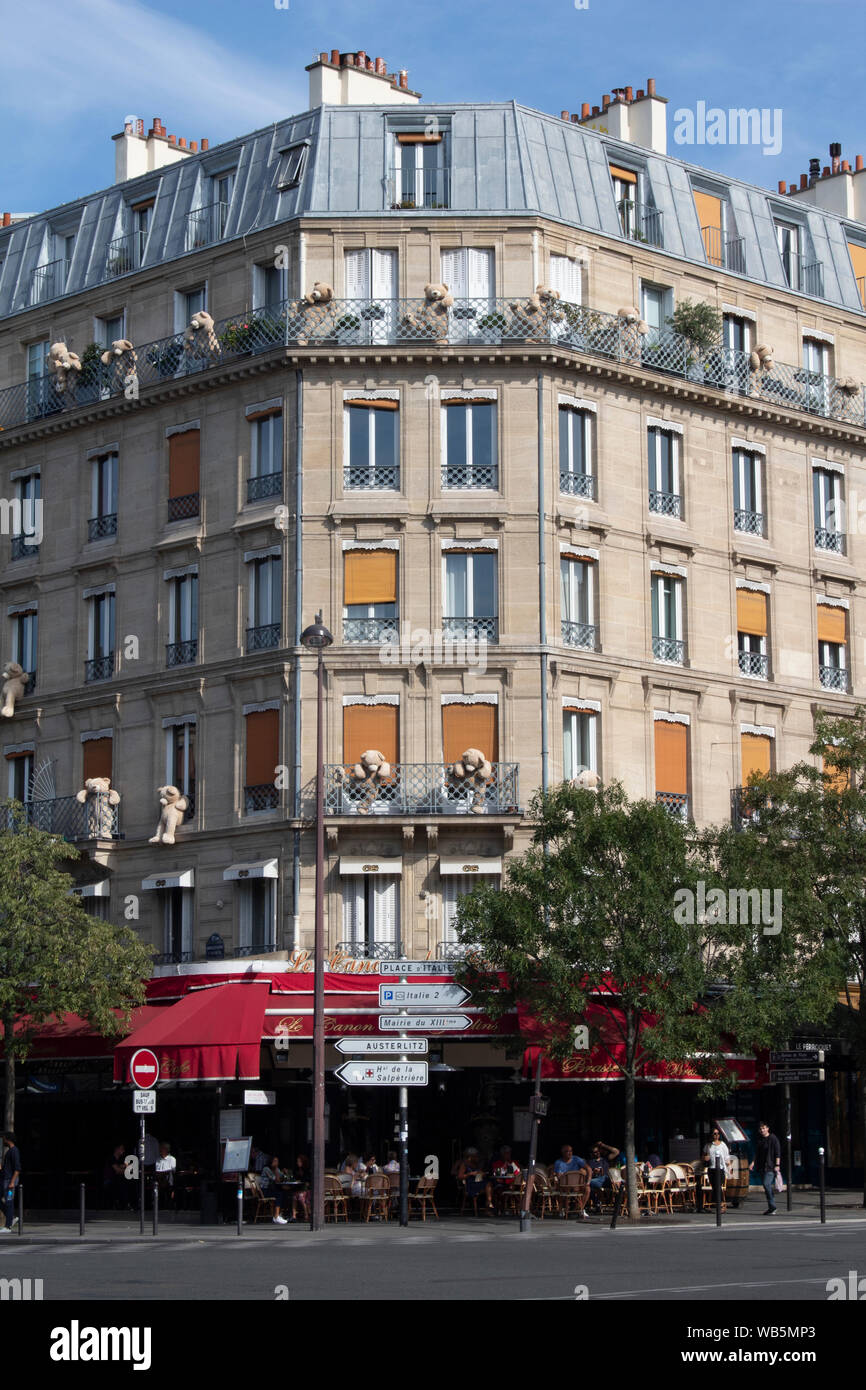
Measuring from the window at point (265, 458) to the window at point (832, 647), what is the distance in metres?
11.8

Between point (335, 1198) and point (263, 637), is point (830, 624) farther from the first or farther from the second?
point (335, 1198)

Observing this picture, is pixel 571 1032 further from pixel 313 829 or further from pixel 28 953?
pixel 28 953

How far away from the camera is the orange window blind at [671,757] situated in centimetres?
3903

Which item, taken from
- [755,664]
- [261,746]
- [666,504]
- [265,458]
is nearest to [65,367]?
[265,458]

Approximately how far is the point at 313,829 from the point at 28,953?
5.31 metres

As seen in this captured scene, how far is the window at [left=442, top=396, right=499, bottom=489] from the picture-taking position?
38062 mm

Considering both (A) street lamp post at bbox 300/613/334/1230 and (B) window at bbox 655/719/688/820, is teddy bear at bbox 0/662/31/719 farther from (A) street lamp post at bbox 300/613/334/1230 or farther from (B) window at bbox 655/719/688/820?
(B) window at bbox 655/719/688/820

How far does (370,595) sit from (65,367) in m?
9.44

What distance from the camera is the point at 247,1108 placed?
36.4 meters

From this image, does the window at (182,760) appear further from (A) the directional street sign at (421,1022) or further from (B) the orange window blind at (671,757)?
(A) the directional street sign at (421,1022)

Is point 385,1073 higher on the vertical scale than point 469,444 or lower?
lower

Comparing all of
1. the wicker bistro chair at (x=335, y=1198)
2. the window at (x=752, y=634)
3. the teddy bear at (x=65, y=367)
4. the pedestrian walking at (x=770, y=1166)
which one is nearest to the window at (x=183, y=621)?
the teddy bear at (x=65, y=367)

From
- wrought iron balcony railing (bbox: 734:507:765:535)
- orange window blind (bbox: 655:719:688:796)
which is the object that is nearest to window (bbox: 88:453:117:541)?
orange window blind (bbox: 655:719:688:796)

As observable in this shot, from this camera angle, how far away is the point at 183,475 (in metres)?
40.1
